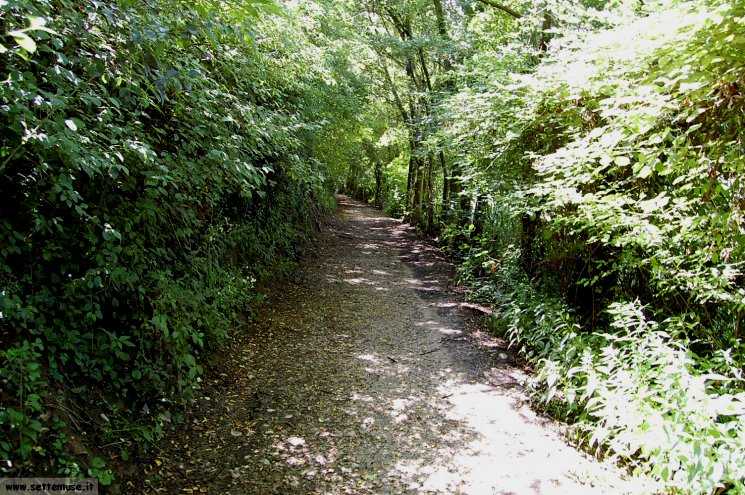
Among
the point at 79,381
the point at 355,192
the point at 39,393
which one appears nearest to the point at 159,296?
the point at 79,381

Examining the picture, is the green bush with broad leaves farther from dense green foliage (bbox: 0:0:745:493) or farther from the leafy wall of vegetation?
the leafy wall of vegetation

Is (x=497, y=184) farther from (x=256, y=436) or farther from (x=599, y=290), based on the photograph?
(x=256, y=436)

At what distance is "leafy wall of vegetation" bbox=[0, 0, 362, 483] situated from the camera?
261cm

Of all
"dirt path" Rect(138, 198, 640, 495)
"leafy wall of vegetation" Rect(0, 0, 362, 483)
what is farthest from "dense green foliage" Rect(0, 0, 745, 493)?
"dirt path" Rect(138, 198, 640, 495)

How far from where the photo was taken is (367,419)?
15.2 ft

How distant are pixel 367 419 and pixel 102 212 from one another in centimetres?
325

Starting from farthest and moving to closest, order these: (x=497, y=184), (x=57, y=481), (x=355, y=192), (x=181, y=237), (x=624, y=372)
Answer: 1. (x=355, y=192)
2. (x=497, y=184)
3. (x=181, y=237)
4. (x=624, y=372)
5. (x=57, y=481)

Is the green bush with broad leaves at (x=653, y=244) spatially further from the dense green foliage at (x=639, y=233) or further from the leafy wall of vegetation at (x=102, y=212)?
the leafy wall of vegetation at (x=102, y=212)

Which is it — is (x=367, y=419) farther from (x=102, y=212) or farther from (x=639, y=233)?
(x=639, y=233)

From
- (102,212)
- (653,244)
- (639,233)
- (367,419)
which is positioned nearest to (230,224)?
(102,212)

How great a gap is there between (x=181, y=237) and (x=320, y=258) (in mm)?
7103

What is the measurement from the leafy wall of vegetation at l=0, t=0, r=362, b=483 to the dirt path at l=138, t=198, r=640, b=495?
0.65 metres

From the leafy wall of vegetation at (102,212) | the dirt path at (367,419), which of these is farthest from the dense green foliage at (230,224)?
the dirt path at (367,419)

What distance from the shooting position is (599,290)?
5.58m
